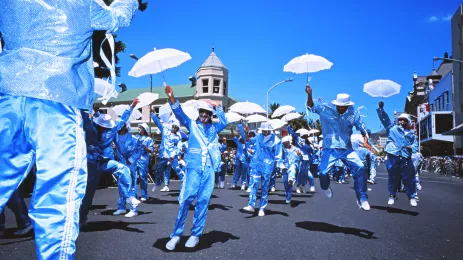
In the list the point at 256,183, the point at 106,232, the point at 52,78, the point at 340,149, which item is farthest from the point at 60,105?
the point at 256,183

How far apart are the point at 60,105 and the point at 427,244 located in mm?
4997

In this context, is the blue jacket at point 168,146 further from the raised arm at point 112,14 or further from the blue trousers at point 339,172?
the raised arm at point 112,14

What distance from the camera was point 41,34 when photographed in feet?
7.92

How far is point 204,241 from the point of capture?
205 inches

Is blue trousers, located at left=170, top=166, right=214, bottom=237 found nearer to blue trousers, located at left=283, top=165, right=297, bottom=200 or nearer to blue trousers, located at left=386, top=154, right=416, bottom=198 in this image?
blue trousers, located at left=283, top=165, right=297, bottom=200

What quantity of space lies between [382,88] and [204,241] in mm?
6212

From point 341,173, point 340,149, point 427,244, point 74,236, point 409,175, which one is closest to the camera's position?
point 74,236

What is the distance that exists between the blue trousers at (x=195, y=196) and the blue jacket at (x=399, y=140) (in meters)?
5.68

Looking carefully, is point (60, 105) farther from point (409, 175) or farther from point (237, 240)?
point (409, 175)

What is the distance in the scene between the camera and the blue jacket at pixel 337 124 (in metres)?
6.84

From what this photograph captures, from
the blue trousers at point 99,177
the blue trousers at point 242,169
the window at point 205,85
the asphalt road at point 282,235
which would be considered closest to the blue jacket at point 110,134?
the blue trousers at point 99,177

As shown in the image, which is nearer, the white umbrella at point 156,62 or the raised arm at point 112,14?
the raised arm at point 112,14

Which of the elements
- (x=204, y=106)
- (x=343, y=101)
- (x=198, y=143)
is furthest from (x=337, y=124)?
(x=198, y=143)

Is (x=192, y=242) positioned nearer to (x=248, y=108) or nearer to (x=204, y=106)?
(x=204, y=106)
